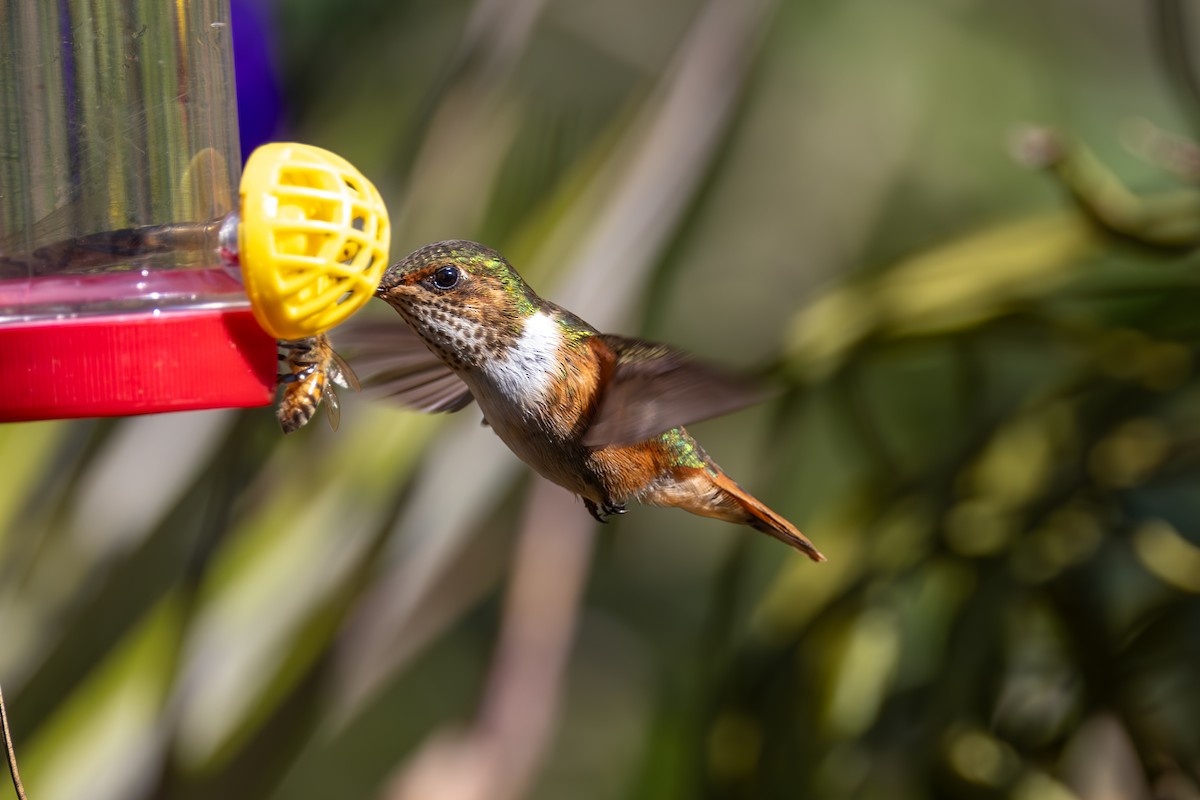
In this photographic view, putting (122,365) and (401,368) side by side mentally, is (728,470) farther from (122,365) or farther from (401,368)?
(122,365)

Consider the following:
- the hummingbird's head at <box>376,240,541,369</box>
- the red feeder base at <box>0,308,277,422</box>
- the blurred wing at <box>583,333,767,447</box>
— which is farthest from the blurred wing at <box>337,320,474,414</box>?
the red feeder base at <box>0,308,277,422</box>

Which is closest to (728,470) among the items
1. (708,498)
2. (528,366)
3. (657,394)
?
(708,498)

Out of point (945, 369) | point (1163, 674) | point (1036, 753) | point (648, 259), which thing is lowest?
point (1036, 753)

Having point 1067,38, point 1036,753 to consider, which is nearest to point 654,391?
point 1036,753

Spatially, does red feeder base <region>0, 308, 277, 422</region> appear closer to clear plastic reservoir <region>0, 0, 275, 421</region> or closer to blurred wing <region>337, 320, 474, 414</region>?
clear plastic reservoir <region>0, 0, 275, 421</region>

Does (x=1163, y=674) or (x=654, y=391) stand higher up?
(x=654, y=391)

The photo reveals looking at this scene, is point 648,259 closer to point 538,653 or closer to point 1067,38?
point 538,653

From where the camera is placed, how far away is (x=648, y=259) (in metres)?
2.48

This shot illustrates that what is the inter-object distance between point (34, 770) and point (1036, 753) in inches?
68.3

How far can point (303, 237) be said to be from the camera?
3.32ft

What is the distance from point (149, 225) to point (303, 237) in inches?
17.4

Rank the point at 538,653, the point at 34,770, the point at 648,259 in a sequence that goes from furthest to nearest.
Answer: the point at 648,259
the point at 538,653
the point at 34,770

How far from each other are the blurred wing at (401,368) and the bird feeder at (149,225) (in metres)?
0.21

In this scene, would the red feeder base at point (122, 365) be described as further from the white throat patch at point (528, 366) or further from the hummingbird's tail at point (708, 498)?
the hummingbird's tail at point (708, 498)
